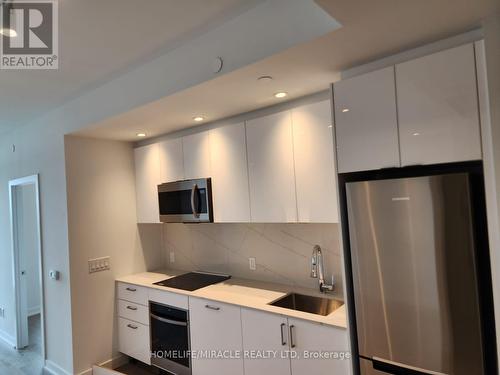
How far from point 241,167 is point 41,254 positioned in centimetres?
235

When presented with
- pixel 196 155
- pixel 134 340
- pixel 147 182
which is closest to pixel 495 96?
pixel 196 155

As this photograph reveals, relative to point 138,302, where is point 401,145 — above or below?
above

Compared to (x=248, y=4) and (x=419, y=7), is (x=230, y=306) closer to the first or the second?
(x=248, y=4)

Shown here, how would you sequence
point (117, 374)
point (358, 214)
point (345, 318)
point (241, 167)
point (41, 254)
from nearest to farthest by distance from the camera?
point (358, 214)
point (345, 318)
point (241, 167)
point (117, 374)
point (41, 254)

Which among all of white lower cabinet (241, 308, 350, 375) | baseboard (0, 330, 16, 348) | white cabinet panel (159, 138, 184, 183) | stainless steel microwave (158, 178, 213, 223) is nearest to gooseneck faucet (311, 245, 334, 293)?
white lower cabinet (241, 308, 350, 375)

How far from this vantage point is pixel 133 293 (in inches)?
127

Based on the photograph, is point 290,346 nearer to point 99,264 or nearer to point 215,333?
point 215,333

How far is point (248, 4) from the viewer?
1.68m

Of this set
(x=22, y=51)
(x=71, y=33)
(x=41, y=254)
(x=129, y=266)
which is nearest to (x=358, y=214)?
(x=71, y=33)

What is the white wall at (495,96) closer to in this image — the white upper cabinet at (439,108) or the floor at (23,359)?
the white upper cabinet at (439,108)

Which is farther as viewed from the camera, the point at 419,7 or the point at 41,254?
the point at 41,254

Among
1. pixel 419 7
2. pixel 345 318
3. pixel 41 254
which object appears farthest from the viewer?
pixel 41 254

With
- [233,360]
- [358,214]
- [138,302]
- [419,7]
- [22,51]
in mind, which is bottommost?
[233,360]

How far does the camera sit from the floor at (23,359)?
11.2 ft
